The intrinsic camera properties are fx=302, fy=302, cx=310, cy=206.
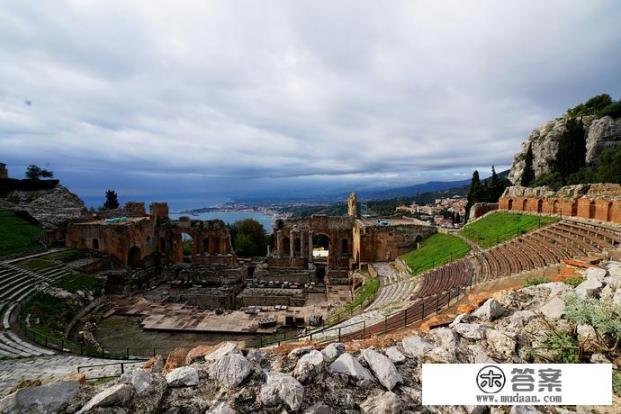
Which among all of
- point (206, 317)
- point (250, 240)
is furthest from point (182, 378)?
point (250, 240)

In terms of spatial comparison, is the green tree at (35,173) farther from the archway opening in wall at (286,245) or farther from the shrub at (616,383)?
the shrub at (616,383)

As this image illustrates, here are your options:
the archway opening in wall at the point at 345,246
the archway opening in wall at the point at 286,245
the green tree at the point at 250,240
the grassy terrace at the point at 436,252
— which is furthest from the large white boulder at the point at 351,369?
the green tree at the point at 250,240

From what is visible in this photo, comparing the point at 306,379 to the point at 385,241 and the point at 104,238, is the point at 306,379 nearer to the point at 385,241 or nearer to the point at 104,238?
the point at 385,241

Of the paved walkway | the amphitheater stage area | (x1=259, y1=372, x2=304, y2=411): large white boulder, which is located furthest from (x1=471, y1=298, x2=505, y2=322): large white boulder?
the amphitheater stage area

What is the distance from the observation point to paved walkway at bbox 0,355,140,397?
9664 millimetres

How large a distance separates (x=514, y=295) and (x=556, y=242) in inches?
567

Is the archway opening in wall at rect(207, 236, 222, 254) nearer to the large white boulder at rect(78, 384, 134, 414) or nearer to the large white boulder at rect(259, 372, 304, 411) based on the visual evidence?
the large white boulder at rect(78, 384, 134, 414)

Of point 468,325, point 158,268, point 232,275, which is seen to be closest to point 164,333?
point 232,275

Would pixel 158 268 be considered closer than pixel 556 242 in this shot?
No

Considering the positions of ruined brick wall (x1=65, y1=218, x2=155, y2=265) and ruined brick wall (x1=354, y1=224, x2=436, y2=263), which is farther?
ruined brick wall (x1=354, y1=224, x2=436, y2=263)

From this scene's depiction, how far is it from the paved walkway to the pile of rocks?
7.25m

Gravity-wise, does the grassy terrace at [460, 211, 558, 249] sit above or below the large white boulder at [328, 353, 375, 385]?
below

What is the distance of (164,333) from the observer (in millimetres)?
19531

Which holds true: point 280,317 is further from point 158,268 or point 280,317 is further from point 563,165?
point 563,165
